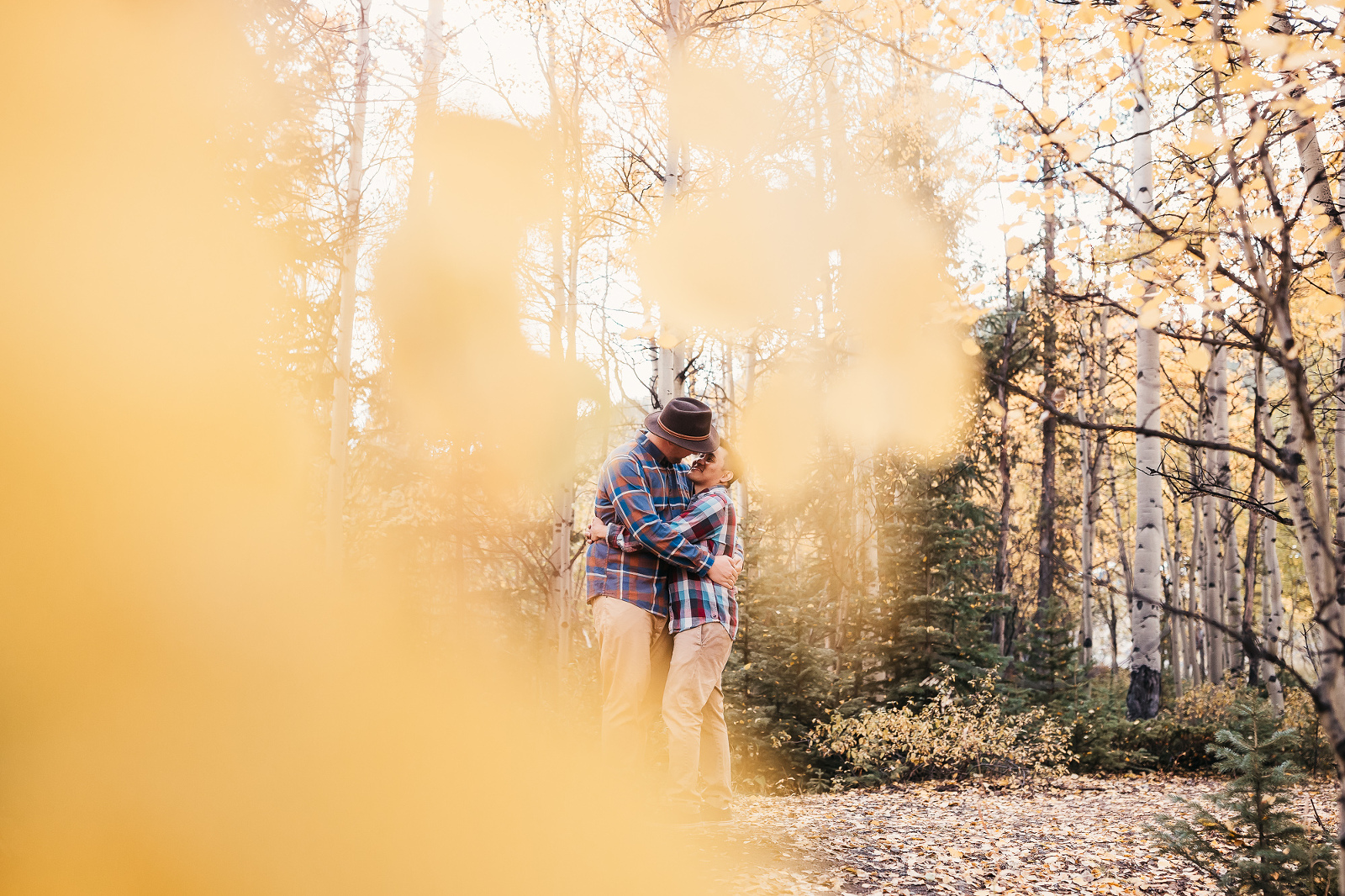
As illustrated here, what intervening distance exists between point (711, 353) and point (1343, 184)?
10100 millimetres

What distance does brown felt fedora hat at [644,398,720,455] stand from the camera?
376cm

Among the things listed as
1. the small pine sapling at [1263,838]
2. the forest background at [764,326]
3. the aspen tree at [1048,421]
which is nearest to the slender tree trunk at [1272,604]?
A: the forest background at [764,326]

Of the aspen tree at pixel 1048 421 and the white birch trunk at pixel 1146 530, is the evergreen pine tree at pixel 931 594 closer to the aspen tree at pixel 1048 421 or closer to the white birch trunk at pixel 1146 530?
the white birch trunk at pixel 1146 530

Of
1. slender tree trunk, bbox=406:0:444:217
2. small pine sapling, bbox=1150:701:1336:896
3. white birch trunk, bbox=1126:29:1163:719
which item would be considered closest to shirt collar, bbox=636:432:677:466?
small pine sapling, bbox=1150:701:1336:896

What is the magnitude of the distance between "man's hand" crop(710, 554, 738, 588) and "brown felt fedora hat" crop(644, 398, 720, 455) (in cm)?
52

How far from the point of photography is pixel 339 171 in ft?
28.8

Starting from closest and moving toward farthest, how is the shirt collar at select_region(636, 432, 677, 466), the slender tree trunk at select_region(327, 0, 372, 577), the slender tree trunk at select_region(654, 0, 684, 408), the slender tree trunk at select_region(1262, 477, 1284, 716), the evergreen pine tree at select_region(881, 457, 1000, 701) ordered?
the shirt collar at select_region(636, 432, 677, 466)
the slender tree trunk at select_region(654, 0, 684, 408)
the slender tree trunk at select_region(327, 0, 372, 577)
the evergreen pine tree at select_region(881, 457, 1000, 701)
the slender tree trunk at select_region(1262, 477, 1284, 716)

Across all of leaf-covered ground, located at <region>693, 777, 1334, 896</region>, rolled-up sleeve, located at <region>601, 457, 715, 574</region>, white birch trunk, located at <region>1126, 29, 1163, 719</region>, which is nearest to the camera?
leaf-covered ground, located at <region>693, 777, 1334, 896</region>

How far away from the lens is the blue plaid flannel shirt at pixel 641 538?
11.8 feet

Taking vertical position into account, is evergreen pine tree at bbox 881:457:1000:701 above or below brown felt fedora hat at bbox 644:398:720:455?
below

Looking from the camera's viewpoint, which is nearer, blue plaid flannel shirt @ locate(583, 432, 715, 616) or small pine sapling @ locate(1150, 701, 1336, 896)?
small pine sapling @ locate(1150, 701, 1336, 896)

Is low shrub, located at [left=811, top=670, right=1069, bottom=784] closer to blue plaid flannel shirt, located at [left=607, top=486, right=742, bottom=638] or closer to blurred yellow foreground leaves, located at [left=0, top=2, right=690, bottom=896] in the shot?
blurred yellow foreground leaves, located at [left=0, top=2, right=690, bottom=896]

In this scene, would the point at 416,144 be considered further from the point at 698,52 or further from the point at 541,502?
the point at 541,502

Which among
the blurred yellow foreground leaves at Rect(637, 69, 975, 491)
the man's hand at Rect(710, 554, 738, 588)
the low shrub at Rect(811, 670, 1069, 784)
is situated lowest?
the low shrub at Rect(811, 670, 1069, 784)
